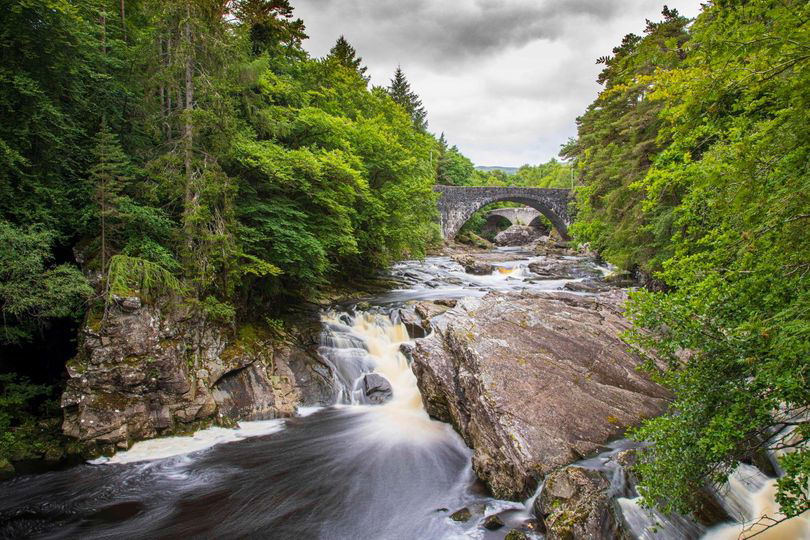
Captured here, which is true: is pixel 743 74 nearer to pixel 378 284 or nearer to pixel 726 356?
pixel 726 356

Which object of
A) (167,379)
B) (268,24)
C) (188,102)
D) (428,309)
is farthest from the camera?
(268,24)

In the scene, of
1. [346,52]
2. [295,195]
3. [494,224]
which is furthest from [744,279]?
[494,224]

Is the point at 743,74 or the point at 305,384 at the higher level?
the point at 743,74

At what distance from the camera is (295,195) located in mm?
11664

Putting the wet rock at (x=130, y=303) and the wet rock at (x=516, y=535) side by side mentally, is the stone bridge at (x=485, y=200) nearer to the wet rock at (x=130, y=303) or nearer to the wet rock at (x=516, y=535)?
the wet rock at (x=130, y=303)

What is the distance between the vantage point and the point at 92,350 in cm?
783

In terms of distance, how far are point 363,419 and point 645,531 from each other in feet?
20.1

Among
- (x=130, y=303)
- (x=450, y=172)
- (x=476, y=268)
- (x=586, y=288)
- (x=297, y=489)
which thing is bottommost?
(x=297, y=489)

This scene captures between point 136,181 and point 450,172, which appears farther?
point 450,172

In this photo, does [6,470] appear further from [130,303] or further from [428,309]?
[428,309]

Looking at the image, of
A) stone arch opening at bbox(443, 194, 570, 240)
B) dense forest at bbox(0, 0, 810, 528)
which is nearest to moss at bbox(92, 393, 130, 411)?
dense forest at bbox(0, 0, 810, 528)

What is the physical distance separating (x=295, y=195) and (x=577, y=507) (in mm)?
9808

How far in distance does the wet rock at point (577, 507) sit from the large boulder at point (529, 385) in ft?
1.55

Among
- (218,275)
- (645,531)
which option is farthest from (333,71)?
(645,531)
